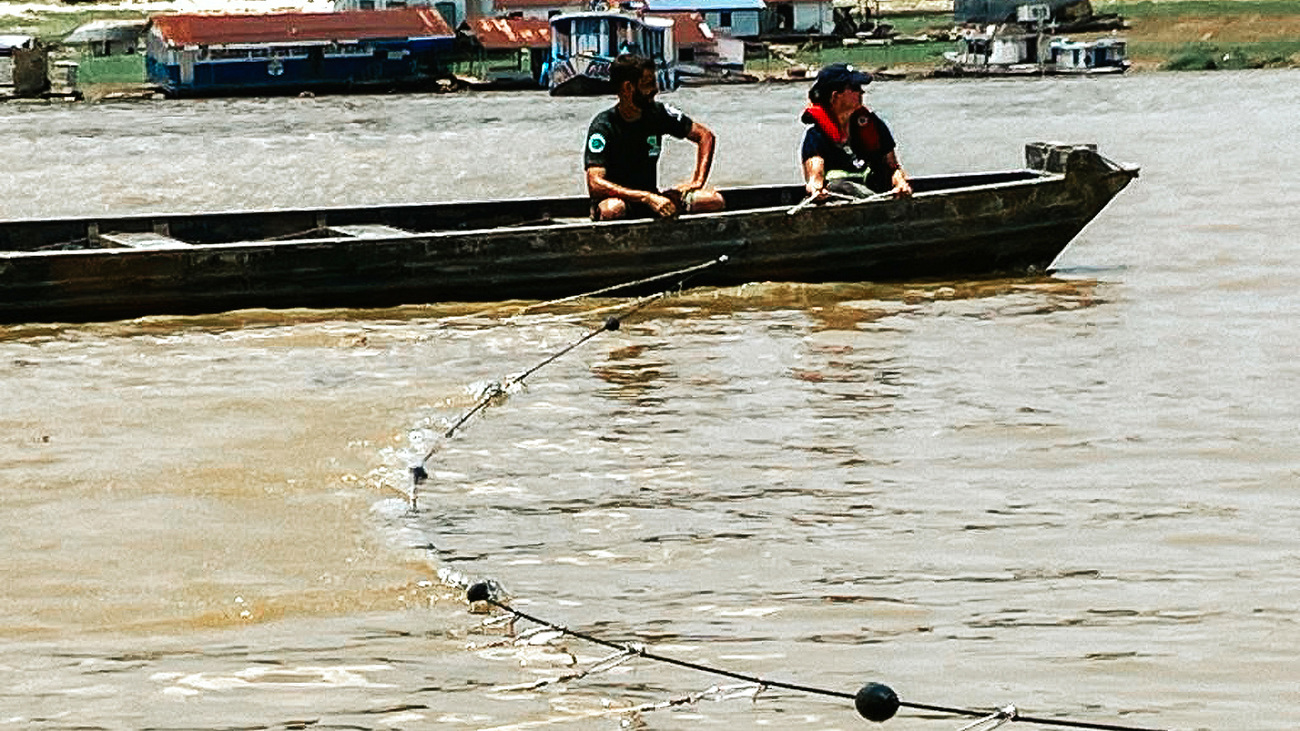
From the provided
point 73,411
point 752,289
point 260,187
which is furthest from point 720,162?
point 73,411

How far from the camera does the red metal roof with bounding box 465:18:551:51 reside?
85.9m

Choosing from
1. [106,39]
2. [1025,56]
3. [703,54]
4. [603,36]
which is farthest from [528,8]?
[1025,56]

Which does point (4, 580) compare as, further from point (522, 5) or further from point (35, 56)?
point (522, 5)

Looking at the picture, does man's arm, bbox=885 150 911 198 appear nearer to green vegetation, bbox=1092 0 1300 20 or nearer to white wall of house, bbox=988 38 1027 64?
white wall of house, bbox=988 38 1027 64

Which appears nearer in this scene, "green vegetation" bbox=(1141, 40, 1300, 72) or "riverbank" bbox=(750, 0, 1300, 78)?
"green vegetation" bbox=(1141, 40, 1300, 72)

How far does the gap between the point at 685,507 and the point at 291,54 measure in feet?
240

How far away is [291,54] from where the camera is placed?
80875 mm

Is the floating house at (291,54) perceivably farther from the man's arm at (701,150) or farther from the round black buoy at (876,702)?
the round black buoy at (876,702)

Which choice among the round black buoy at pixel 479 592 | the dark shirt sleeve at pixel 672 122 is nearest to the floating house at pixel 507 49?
the dark shirt sleeve at pixel 672 122

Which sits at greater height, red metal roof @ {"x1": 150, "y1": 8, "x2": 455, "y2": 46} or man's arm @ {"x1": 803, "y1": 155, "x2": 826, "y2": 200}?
man's arm @ {"x1": 803, "y1": 155, "x2": 826, "y2": 200}

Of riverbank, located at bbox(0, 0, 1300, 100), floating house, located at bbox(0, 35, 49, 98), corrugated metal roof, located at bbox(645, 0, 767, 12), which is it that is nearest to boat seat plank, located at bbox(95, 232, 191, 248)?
floating house, located at bbox(0, 35, 49, 98)

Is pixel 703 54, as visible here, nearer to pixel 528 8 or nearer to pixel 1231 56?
pixel 528 8

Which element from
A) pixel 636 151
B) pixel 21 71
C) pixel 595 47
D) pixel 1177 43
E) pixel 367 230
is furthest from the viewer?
pixel 1177 43

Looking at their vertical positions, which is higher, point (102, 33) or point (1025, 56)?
point (102, 33)
